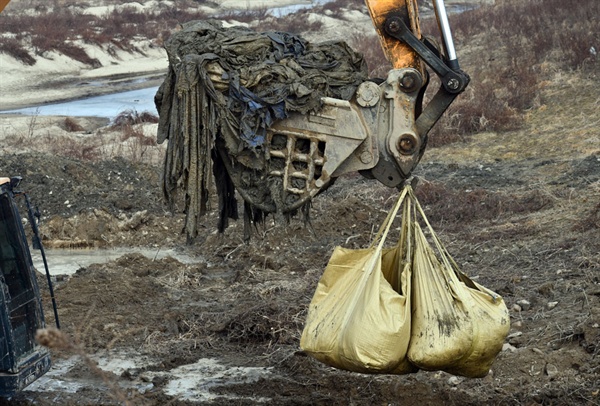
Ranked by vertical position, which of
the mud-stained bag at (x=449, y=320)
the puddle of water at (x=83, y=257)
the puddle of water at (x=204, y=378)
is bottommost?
the puddle of water at (x=83, y=257)

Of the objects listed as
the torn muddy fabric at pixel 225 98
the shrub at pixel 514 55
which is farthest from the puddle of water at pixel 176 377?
the shrub at pixel 514 55

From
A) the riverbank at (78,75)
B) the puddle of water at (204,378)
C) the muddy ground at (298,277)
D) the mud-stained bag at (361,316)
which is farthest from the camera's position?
the riverbank at (78,75)

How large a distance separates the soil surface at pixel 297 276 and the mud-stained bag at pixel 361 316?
67cm

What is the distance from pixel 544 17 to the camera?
76.6ft

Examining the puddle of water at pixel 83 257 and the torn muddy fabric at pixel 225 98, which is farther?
the puddle of water at pixel 83 257

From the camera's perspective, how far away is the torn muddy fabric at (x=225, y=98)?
6453 millimetres

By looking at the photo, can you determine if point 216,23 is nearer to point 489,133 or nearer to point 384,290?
point 384,290

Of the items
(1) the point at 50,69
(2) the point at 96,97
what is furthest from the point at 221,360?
(1) the point at 50,69

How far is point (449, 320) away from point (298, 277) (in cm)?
510

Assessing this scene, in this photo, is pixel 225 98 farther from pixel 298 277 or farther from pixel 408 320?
pixel 298 277

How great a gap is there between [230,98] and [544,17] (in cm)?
1843

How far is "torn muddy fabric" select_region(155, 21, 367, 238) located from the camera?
645 centimetres

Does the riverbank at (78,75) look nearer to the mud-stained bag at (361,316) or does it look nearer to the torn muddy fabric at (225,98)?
the torn muddy fabric at (225,98)

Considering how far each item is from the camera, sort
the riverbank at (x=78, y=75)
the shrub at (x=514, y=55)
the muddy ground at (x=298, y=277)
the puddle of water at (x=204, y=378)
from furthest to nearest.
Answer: the riverbank at (x=78, y=75)
the shrub at (x=514, y=55)
the puddle of water at (x=204, y=378)
the muddy ground at (x=298, y=277)
